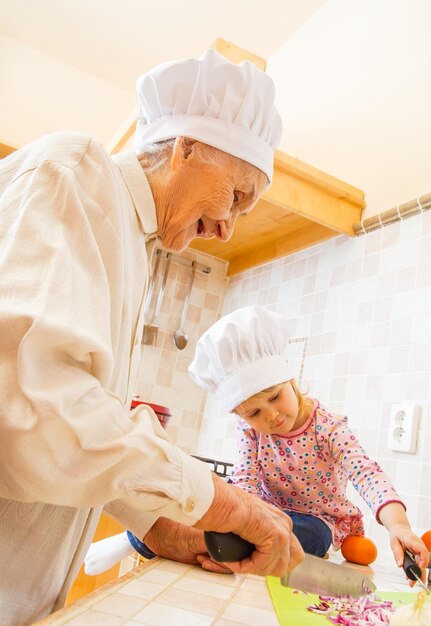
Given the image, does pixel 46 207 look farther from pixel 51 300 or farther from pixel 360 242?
pixel 360 242

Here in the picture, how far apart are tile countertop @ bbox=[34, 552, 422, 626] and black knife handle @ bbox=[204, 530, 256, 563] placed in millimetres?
59

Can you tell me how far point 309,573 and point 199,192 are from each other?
1.65ft

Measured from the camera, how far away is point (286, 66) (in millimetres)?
2711

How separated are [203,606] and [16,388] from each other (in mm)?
342

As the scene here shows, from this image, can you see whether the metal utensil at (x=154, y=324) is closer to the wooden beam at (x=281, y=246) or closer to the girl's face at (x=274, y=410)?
the wooden beam at (x=281, y=246)

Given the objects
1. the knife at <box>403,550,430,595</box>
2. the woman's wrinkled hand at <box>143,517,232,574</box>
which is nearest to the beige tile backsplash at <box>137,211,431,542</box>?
the knife at <box>403,550,430,595</box>

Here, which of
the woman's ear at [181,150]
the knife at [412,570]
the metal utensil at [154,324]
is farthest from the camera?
the metal utensil at [154,324]

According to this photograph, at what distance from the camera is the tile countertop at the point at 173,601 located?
51cm

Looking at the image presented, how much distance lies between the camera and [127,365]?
70 cm

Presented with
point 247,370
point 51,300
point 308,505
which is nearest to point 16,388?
point 51,300

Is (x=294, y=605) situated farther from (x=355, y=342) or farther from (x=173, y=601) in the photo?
(x=355, y=342)

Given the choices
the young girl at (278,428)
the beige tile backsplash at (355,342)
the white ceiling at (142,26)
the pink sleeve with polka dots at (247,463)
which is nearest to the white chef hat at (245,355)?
the young girl at (278,428)

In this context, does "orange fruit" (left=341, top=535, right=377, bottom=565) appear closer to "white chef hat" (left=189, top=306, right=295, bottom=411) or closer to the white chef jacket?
"white chef hat" (left=189, top=306, right=295, bottom=411)

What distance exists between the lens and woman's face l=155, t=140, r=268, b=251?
0.76 m
